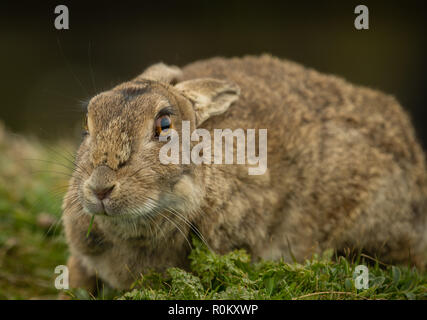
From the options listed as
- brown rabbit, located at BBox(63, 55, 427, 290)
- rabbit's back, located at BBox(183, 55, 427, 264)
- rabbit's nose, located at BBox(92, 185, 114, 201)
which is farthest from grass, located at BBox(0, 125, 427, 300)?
rabbit's nose, located at BBox(92, 185, 114, 201)

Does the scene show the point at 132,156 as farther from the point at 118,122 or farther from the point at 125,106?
the point at 125,106

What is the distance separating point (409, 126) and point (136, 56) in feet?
23.6

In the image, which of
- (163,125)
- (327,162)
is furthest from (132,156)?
(327,162)

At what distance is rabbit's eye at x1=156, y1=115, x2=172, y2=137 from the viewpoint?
390 centimetres

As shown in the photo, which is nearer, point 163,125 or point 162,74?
point 163,125

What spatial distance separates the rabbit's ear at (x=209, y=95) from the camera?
4414 millimetres

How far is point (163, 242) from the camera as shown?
13.4ft

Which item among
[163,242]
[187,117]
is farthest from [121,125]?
[163,242]

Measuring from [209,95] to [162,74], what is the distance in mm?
590

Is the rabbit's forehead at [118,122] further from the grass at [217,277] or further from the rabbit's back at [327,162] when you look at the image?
the rabbit's back at [327,162]

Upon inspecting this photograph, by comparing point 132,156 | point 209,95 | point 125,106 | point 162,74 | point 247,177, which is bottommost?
point 247,177

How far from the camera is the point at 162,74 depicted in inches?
190

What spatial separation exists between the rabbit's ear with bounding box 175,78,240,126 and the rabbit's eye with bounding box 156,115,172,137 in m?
0.46
